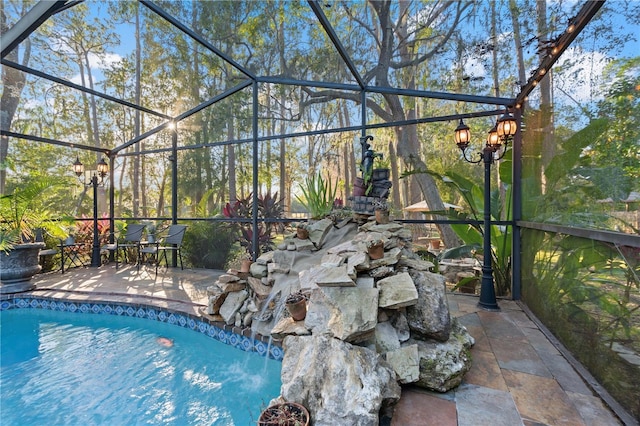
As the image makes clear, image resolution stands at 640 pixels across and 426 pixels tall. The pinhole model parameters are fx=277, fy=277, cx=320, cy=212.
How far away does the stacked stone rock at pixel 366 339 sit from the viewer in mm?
1520

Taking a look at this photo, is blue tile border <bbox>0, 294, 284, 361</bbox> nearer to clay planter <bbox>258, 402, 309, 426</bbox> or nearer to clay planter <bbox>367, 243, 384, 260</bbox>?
clay planter <bbox>258, 402, 309, 426</bbox>

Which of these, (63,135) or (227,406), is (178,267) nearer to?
(227,406)

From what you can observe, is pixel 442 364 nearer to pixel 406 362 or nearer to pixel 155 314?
pixel 406 362

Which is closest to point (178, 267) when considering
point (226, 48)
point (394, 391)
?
point (226, 48)

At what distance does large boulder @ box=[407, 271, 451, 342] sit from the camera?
6.52ft

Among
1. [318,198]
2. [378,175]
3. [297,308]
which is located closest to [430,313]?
[297,308]

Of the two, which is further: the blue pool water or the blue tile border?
A: the blue tile border

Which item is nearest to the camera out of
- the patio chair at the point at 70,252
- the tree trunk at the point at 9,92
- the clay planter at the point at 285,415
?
the clay planter at the point at 285,415

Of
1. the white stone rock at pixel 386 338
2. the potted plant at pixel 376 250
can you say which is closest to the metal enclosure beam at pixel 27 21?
the potted plant at pixel 376 250


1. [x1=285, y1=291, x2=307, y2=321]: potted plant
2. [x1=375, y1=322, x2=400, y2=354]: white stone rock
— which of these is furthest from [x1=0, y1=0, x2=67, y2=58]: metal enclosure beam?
[x1=375, y1=322, x2=400, y2=354]: white stone rock

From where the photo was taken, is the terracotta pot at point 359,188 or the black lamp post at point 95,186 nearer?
the terracotta pot at point 359,188

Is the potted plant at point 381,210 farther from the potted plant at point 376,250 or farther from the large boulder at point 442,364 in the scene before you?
the large boulder at point 442,364

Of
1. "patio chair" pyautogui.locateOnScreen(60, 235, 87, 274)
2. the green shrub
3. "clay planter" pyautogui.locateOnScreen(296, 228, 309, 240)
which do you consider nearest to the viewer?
"clay planter" pyautogui.locateOnScreen(296, 228, 309, 240)

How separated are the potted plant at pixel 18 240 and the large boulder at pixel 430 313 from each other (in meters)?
5.69
